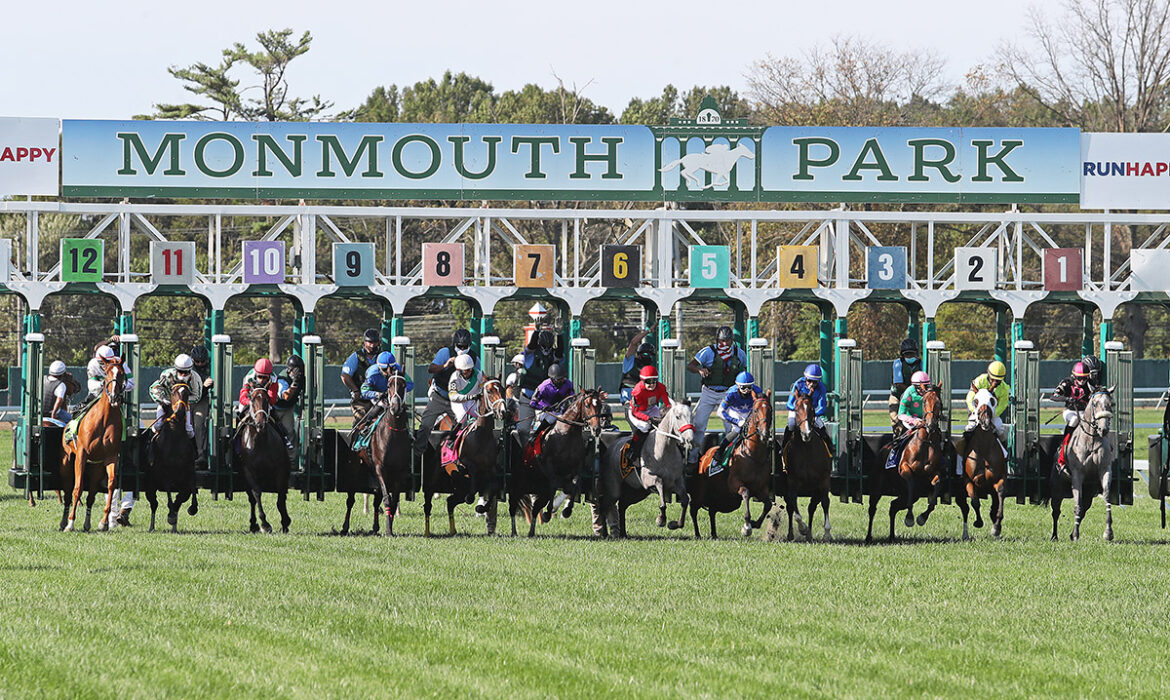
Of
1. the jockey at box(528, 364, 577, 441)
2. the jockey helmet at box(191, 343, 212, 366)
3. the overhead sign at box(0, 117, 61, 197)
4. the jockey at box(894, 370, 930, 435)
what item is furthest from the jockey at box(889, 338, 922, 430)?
the overhead sign at box(0, 117, 61, 197)

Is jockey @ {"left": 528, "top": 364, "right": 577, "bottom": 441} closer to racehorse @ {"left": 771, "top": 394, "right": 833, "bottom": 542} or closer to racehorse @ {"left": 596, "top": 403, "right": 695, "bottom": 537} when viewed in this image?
racehorse @ {"left": 596, "top": 403, "right": 695, "bottom": 537}

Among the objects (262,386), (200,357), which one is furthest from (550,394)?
(200,357)

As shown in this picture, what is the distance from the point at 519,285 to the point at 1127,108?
28208mm

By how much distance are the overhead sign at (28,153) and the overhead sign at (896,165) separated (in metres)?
11.2

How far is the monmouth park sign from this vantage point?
87.9 feet

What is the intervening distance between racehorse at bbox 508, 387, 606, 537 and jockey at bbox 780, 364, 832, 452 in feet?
5.85

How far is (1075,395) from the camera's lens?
1716 centimetres

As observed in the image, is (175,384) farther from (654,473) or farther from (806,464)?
(806,464)

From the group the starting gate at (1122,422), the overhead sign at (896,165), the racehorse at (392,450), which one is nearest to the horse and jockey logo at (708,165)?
the overhead sign at (896,165)

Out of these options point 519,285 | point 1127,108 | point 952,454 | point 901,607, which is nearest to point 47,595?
point 901,607

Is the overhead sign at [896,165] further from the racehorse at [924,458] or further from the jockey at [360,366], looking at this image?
the racehorse at [924,458]

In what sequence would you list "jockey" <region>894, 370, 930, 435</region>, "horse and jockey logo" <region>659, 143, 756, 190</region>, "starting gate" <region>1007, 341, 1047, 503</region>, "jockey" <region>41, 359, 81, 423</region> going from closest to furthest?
"jockey" <region>894, 370, 930, 435</region>
"starting gate" <region>1007, 341, 1047, 503</region>
"jockey" <region>41, 359, 81, 423</region>
"horse and jockey logo" <region>659, 143, 756, 190</region>

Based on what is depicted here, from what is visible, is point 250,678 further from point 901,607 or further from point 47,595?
point 901,607

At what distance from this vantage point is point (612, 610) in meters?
11.4
